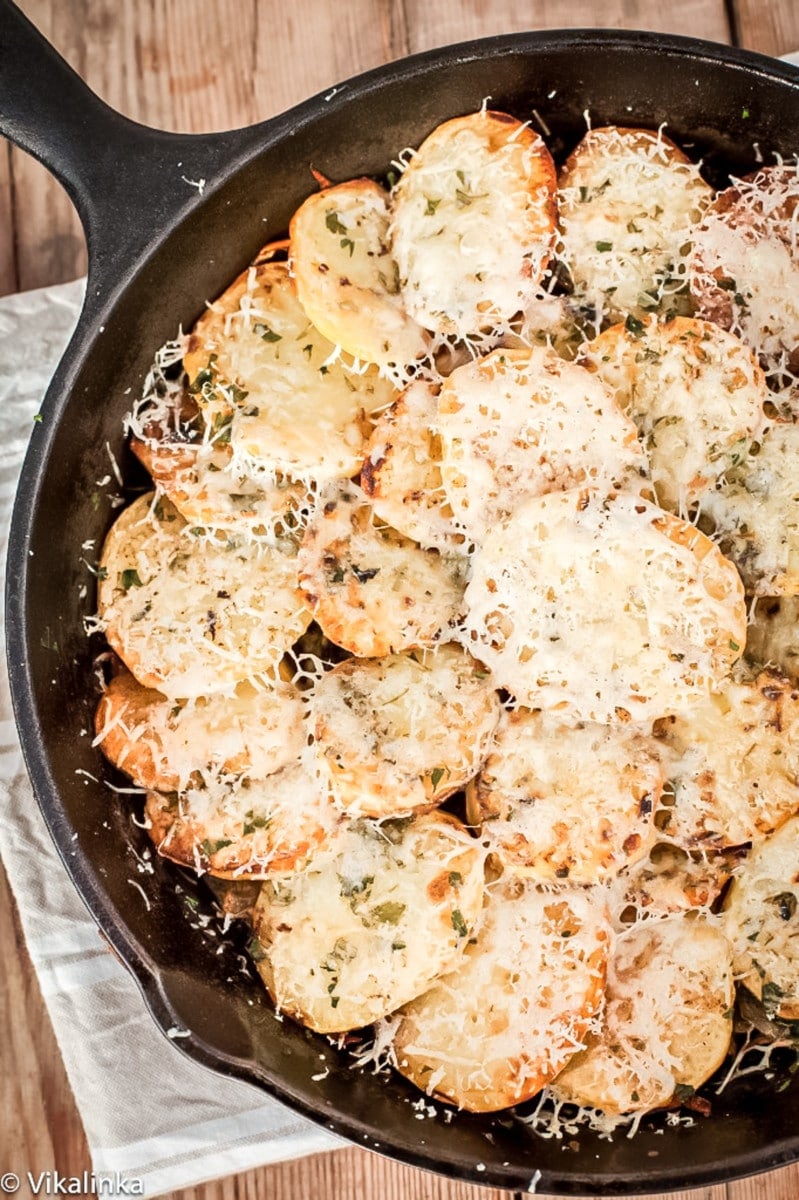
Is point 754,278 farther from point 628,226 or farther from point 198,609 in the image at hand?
point 198,609

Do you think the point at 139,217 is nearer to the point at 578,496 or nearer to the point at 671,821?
the point at 578,496

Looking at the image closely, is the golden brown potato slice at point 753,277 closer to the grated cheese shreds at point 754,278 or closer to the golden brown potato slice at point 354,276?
the grated cheese shreds at point 754,278

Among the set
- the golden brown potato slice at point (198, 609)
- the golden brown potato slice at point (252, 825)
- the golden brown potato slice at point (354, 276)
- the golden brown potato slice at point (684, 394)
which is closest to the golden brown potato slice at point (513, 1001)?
the golden brown potato slice at point (252, 825)

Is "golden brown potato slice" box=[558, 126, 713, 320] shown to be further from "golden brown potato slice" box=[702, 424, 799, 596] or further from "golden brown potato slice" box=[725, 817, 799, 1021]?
"golden brown potato slice" box=[725, 817, 799, 1021]

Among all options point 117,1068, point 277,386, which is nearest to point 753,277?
point 277,386

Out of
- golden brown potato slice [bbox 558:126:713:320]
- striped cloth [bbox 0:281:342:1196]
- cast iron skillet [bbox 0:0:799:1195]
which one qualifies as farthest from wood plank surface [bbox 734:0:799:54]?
striped cloth [bbox 0:281:342:1196]

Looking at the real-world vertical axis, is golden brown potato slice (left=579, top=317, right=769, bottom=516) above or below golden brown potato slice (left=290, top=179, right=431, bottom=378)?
below
